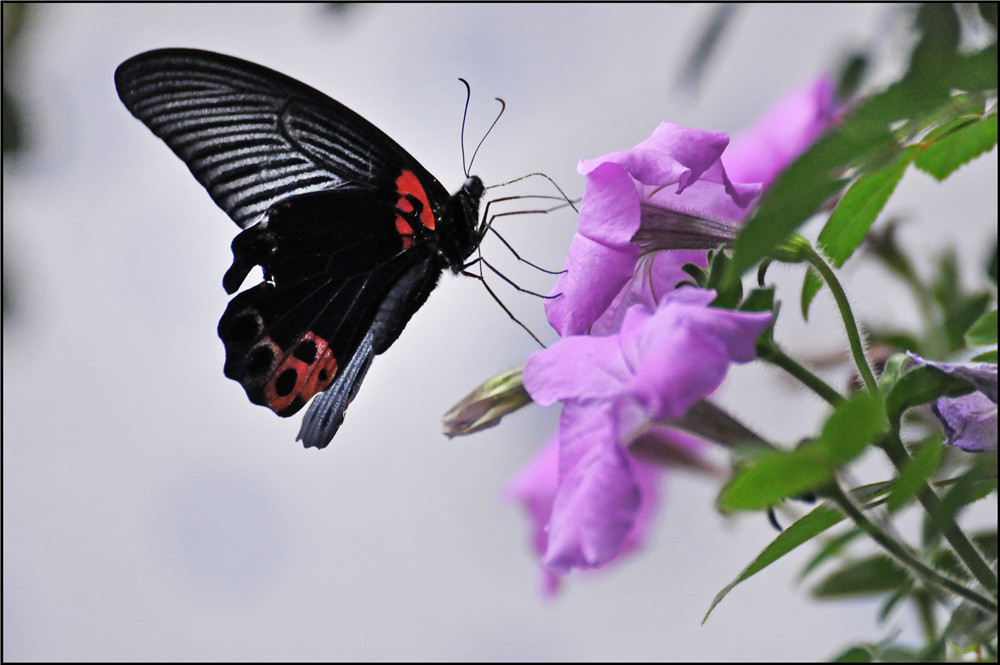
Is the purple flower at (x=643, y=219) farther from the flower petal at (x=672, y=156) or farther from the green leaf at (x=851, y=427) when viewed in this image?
the green leaf at (x=851, y=427)

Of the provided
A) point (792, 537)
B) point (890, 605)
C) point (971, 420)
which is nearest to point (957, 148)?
point (971, 420)

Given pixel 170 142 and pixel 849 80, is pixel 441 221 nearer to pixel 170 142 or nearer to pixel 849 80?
pixel 170 142

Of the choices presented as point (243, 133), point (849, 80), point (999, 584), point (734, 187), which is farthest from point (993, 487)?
point (243, 133)

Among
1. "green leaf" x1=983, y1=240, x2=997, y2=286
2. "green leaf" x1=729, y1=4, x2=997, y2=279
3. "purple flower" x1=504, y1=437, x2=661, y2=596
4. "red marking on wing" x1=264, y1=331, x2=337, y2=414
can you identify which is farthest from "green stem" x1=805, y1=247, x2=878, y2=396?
"purple flower" x1=504, y1=437, x2=661, y2=596

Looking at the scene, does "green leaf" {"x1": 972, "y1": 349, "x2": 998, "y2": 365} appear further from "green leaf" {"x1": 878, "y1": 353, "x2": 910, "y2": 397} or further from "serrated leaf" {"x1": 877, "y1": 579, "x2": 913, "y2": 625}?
"serrated leaf" {"x1": 877, "y1": 579, "x2": 913, "y2": 625}

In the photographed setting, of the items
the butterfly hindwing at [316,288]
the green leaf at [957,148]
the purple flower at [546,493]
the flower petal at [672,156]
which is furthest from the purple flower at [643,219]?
the purple flower at [546,493]

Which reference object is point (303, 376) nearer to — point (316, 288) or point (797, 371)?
point (316, 288)
